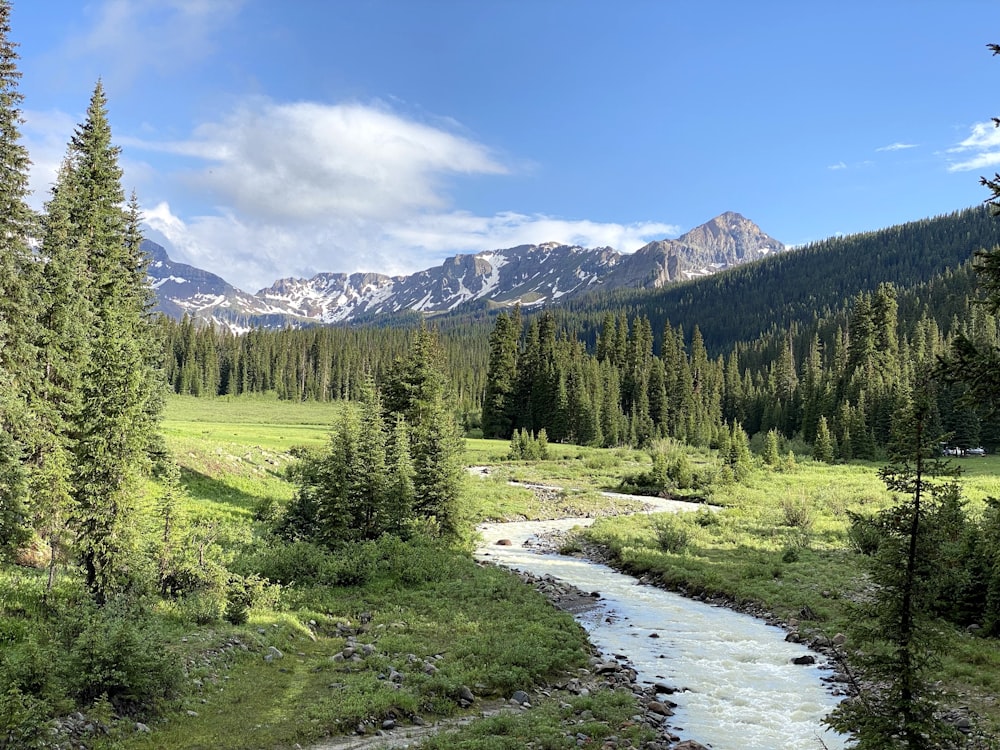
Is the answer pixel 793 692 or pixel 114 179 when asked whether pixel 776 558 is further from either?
pixel 114 179

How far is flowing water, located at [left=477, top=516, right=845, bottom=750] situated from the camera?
1347cm

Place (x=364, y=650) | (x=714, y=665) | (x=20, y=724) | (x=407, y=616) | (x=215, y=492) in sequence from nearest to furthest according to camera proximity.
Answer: (x=20, y=724), (x=364, y=650), (x=714, y=665), (x=407, y=616), (x=215, y=492)

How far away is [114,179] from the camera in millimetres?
31250

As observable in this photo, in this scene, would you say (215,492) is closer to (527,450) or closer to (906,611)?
(906,611)

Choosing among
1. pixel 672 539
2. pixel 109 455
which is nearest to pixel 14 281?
pixel 109 455

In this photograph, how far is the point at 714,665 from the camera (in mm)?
17656

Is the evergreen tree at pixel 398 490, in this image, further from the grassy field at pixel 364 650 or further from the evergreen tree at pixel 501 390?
the evergreen tree at pixel 501 390

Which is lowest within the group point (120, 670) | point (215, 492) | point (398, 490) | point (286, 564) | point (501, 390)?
point (286, 564)

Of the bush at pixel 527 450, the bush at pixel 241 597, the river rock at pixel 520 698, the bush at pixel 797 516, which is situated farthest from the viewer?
the bush at pixel 527 450

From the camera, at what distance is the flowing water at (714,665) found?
1347cm

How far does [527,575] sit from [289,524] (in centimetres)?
1105

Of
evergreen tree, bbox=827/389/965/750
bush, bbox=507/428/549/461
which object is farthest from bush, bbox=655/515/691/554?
bush, bbox=507/428/549/461

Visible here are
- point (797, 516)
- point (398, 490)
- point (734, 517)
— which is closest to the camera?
point (398, 490)

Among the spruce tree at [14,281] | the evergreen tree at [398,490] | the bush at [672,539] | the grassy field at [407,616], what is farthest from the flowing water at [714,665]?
the spruce tree at [14,281]
